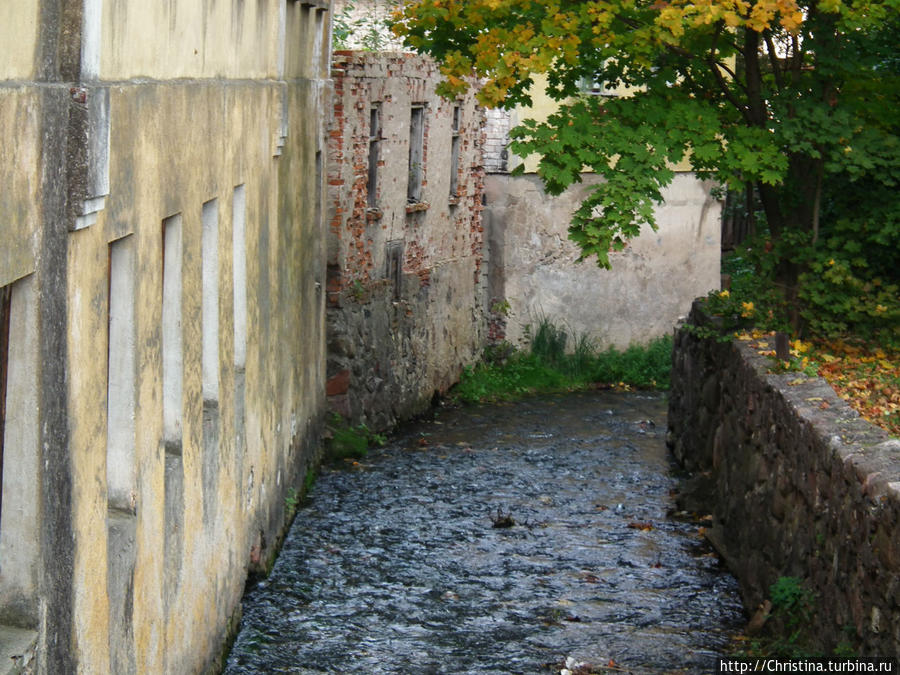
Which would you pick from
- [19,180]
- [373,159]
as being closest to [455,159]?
[373,159]

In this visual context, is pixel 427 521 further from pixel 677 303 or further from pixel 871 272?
pixel 677 303

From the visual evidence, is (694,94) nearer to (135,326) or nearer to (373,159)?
(373,159)

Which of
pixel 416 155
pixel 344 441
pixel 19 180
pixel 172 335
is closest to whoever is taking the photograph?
pixel 19 180

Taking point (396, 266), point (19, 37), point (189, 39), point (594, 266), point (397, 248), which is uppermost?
point (189, 39)

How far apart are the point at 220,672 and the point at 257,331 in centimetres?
312

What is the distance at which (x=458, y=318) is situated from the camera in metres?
20.7

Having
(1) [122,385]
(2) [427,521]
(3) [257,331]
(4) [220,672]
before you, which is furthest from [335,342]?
(1) [122,385]

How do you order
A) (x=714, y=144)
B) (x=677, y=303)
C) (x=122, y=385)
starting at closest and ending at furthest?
(x=122, y=385)
(x=714, y=144)
(x=677, y=303)

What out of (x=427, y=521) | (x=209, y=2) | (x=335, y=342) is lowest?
(x=427, y=521)

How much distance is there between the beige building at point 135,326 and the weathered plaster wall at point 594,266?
1075 centimetres

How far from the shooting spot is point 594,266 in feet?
73.9

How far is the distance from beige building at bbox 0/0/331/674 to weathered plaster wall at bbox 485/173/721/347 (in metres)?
10.7

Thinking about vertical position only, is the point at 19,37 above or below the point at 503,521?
above

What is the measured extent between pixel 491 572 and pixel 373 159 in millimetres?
7573
